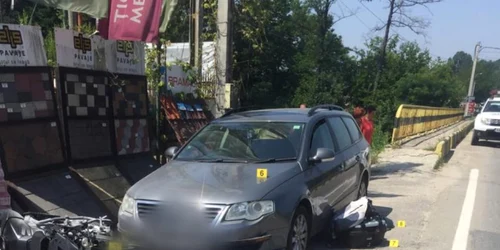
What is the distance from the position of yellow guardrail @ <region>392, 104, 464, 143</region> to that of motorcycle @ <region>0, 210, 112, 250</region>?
49.4 ft

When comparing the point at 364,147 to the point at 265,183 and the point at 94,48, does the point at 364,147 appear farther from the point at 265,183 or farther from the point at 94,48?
the point at 94,48

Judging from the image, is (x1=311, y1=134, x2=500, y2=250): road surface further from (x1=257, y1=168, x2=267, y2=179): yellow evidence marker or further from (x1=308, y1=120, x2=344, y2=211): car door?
(x1=257, y1=168, x2=267, y2=179): yellow evidence marker

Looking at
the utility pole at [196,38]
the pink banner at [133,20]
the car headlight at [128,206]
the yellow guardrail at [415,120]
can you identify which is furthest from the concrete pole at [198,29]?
the yellow guardrail at [415,120]

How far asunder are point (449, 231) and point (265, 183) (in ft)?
11.1

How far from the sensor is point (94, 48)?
7.43 meters

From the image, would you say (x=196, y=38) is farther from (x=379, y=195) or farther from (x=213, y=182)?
(x=213, y=182)

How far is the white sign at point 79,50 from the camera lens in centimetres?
686

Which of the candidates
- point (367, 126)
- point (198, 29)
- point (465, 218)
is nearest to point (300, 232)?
point (465, 218)

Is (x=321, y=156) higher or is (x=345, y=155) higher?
(x=321, y=156)

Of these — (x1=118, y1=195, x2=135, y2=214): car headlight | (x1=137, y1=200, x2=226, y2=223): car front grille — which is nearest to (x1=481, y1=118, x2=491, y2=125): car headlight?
(x1=137, y1=200, x2=226, y2=223): car front grille

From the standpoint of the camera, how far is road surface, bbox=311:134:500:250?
241 inches

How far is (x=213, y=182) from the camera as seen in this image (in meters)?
4.56

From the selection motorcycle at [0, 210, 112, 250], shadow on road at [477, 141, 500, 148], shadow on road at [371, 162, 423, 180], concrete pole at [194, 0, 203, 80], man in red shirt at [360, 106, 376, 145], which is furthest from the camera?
shadow on road at [477, 141, 500, 148]

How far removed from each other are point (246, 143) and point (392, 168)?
793 centimetres
